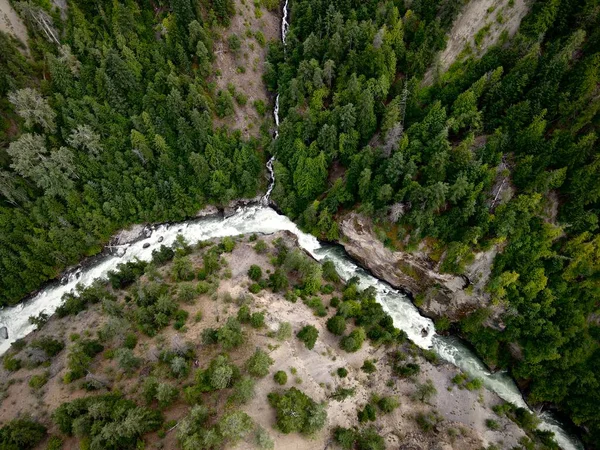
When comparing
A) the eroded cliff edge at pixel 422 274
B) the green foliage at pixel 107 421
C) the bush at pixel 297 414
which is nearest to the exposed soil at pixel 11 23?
the green foliage at pixel 107 421

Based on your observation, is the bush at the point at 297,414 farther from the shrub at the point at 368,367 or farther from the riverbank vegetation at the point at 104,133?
the riverbank vegetation at the point at 104,133

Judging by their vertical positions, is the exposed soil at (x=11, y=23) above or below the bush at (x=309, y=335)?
above

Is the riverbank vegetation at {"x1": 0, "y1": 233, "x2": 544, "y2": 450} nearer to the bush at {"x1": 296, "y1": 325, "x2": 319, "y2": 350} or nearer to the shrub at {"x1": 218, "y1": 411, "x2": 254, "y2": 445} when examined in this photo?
the shrub at {"x1": 218, "y1": 411, "x2": 254, "y2": 445}

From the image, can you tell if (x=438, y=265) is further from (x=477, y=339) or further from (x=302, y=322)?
(x=302, y=322)

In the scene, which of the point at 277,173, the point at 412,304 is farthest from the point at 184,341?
the point at 412,304

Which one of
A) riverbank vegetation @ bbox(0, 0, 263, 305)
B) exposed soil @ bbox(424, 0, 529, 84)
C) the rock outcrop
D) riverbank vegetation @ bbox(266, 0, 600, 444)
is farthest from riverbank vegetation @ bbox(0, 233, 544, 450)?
exposed soil @ bbox(424, 0, 529, 84)

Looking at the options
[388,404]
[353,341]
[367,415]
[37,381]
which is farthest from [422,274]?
[37,381]
